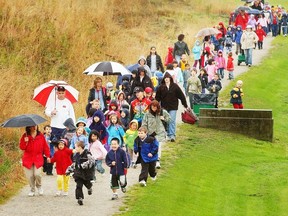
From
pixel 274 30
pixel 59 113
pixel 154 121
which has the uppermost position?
pixel 274 30

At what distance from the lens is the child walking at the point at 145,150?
21.1m

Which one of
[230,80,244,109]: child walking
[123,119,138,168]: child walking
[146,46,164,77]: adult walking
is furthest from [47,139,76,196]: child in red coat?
[146,46,164,77]: adult walking

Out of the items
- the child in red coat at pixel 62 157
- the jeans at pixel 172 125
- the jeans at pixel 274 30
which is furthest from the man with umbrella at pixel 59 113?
the jeans at pixel 274 30

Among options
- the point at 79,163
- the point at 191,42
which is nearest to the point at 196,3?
the point at 191,42

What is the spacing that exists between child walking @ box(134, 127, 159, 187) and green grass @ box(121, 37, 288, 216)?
33 cm

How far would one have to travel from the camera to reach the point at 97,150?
20.8m

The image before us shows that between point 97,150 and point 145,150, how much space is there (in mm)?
→ 1072

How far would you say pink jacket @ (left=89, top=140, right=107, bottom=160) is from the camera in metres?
20.8

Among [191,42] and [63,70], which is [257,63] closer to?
[191,42]

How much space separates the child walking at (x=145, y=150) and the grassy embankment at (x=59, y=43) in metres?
4.47

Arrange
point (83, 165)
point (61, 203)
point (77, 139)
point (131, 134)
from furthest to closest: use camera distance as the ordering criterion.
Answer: point (131, 134)
point (77, 139)
point (61, 203)
point (83, 165)

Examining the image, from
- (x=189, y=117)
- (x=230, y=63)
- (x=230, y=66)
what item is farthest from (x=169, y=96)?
(x=230, y=66)

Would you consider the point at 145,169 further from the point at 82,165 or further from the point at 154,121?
the point at 82,165

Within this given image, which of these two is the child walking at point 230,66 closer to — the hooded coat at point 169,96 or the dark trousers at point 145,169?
the hooded coat at point 169,96
